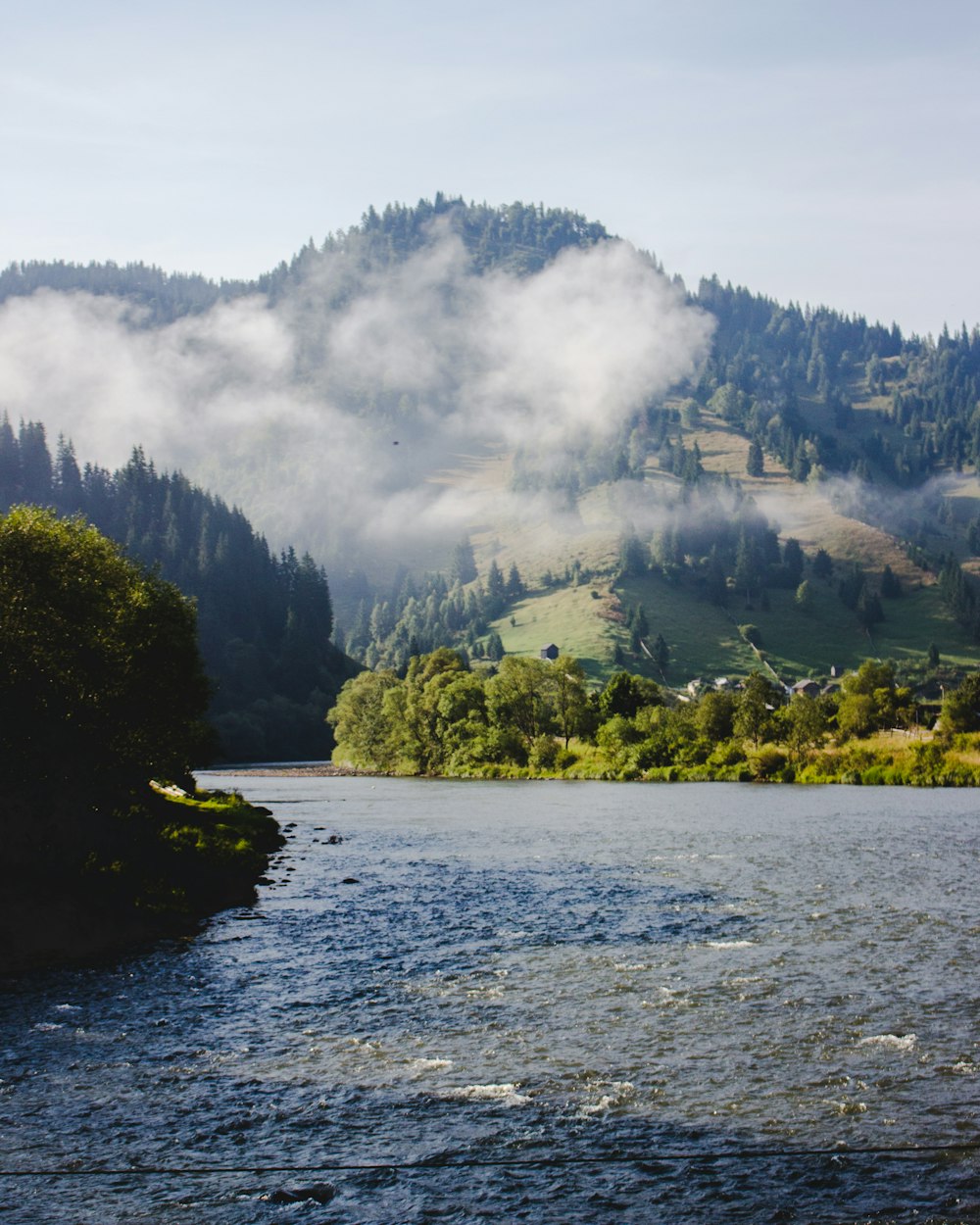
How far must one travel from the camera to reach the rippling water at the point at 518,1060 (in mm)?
21203

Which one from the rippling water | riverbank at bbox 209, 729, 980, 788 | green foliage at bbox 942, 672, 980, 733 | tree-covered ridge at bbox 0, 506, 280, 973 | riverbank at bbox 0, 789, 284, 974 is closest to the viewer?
the rippling water

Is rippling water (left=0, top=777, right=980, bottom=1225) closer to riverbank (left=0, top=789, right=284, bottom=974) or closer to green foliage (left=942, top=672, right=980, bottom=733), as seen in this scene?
riverbank (left=0, top=789, right=284, bottom=974)

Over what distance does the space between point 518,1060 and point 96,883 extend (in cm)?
2889

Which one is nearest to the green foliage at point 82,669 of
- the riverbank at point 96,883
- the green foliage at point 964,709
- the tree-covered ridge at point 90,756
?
the tree-covered ridge at point 90,756

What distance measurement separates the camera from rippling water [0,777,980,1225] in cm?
2120

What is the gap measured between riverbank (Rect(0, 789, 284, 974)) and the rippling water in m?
2.92

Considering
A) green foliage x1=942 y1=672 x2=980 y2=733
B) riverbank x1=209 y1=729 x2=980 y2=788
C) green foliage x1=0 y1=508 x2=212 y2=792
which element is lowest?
riverbank x1=209 y1=729 x2=980 y2=788

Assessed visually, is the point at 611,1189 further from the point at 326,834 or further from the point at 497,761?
the point at 497,761

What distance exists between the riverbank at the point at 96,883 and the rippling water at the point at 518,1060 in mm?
2918

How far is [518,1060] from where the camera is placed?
29.2m

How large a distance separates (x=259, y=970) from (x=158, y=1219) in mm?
20655

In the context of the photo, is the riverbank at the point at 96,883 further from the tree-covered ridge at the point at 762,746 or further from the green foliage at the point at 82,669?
the tree-covered ridge at the point at 762,746

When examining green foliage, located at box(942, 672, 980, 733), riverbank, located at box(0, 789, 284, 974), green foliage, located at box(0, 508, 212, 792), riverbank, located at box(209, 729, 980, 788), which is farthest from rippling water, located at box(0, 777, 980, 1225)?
green foliage, located at box(942, 672, 980, 733)

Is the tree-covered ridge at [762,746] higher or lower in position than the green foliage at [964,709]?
lower
